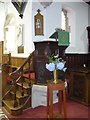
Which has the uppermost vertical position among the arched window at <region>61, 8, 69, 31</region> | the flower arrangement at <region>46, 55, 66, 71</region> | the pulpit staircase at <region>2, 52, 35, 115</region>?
the arched window at <region>61, 8, 69, 31</region>

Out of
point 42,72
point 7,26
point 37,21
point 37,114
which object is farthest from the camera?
point 7,26

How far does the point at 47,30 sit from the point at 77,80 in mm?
1578

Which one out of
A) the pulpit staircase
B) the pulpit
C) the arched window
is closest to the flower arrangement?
the pulpit

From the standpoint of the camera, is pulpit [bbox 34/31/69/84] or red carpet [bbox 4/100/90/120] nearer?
red carpet [bbox 4/100/90/120]

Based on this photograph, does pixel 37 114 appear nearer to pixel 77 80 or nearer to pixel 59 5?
pixel 77 80

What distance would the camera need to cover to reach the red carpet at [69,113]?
4.24 meters

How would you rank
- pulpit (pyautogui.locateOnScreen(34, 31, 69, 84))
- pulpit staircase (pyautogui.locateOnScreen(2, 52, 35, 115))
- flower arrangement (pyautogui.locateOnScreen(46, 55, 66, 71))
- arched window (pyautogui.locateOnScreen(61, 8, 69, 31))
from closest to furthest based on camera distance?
flower arrangement (pyautogui.locateOnScreen(46, 55, 66, 71))
pulpit staircase (pyautogui.locateOnScreen(2, 52, 35, 115))
pulpit (pyautogui.locateOnScreen(34, 31, 69, 84))
arched window (pyautogui.locateOnScreen(61, 8, 69, 31))

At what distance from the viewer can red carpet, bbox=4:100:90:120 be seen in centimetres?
424

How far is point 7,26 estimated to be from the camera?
7926 millimetres

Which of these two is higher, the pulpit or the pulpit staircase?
the pulpit

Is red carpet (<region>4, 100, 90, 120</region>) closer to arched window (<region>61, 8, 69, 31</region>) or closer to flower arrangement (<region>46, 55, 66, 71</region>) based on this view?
flower arrangement (<region>46, 55, 66, 71</region>)

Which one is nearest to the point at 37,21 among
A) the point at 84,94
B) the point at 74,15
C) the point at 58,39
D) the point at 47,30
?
the point at 47,30

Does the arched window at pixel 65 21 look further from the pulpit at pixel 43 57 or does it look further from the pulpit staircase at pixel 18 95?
the pulpit staircase at pixel 18 95

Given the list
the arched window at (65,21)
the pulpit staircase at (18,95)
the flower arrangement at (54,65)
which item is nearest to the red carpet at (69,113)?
the pulpit staircase at (18,95)
